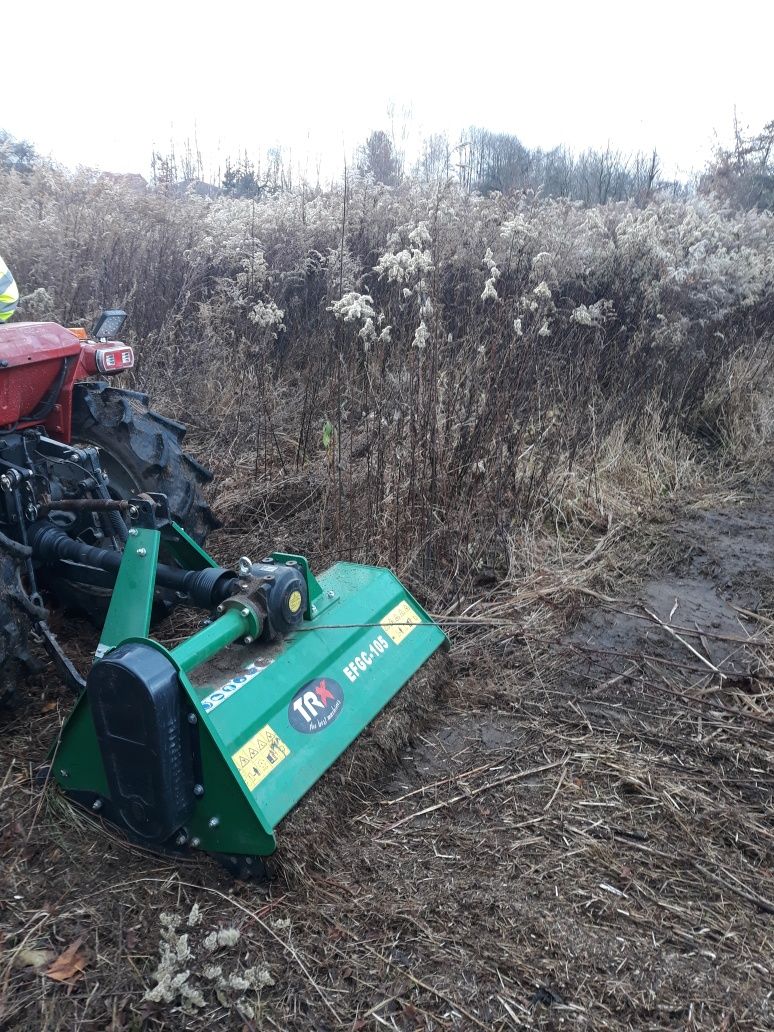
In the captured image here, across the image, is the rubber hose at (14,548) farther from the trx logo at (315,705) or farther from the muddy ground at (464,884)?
the trx logo at (315,705)

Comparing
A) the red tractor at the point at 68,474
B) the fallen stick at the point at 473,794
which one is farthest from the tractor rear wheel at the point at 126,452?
the fallen stick at the point at 473,794

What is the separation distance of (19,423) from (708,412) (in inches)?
205

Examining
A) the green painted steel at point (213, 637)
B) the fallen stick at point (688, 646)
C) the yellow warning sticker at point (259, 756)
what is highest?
the green painted steel at point (213, 637)

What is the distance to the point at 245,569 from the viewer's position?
258 cm

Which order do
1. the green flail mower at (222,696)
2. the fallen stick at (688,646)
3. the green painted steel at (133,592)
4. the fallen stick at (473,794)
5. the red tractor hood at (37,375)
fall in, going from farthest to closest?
the fallen stick at (688,646)
the red tractor hood at (37,375)
the fallen stick at (473,794)
the green painted steel at (133,592)
the green flail mower at (222,696)

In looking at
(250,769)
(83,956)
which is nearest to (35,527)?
(250,769)

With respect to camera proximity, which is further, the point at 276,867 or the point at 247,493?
the point at 247,493

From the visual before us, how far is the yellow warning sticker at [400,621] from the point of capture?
2.98 meters

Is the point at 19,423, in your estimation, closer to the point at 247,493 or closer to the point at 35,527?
the point at 35,527

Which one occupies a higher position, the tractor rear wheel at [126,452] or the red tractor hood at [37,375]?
the red tractor hood at [37,375]

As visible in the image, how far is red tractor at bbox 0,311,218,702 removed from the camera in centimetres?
262

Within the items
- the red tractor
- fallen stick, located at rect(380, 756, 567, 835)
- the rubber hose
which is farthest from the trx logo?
the rubber hose

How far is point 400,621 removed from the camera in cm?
306

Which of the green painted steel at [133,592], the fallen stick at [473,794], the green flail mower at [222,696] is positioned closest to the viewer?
the green flail mower at [222,696]
